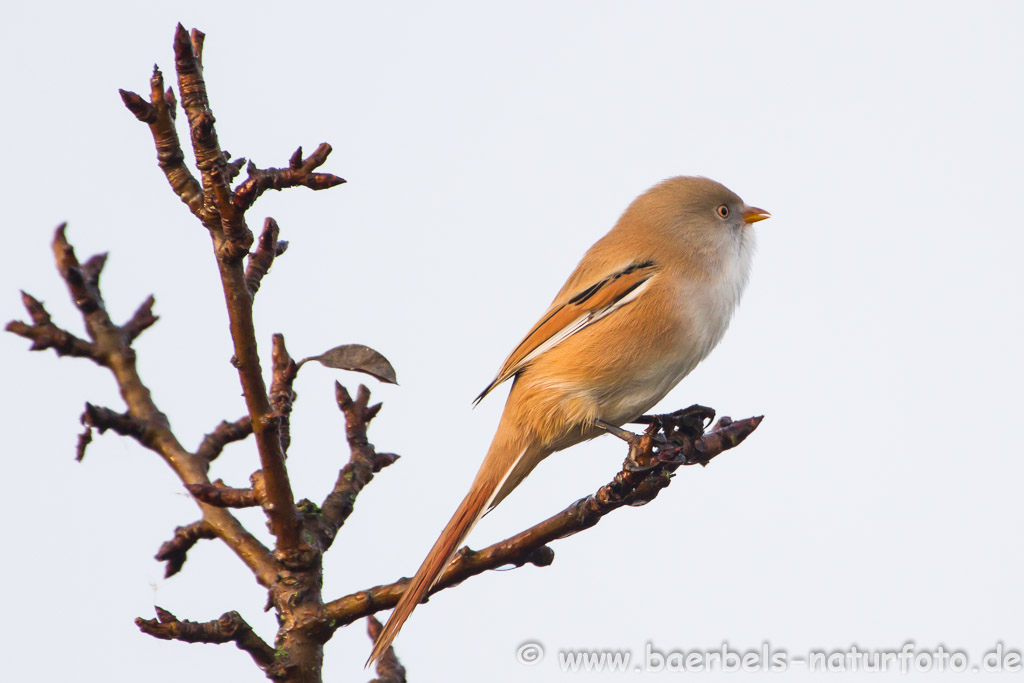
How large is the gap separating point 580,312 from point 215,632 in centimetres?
302

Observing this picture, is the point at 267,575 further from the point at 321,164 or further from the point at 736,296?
the point at 736,296

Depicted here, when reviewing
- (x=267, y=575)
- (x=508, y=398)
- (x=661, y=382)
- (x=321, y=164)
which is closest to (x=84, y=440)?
(x=267, y=575)

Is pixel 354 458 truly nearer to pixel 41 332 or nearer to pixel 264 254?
pixel 264 254

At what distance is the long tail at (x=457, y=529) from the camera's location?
12.5ft

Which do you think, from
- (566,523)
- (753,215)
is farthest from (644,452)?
(753,215)

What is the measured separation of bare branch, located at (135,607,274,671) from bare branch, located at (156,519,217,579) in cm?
81

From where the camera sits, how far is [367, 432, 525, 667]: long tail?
380 centimetres

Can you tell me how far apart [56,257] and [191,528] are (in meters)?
1.37

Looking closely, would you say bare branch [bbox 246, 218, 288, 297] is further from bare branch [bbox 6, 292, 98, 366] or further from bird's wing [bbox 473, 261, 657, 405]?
bird's wing [bbox 473, 261, 657, 405]

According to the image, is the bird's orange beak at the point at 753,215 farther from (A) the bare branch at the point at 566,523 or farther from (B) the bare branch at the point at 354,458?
(B) the bare branch at the point at 354,458

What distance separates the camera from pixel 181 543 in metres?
4.26

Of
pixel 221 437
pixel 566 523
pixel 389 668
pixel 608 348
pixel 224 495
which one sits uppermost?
pixel 608 348

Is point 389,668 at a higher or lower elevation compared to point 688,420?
lower

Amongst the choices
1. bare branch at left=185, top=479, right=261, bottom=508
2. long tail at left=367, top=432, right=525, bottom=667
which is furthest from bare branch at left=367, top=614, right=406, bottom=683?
bare branch at left=185, top=479, right=261, bottom=508
